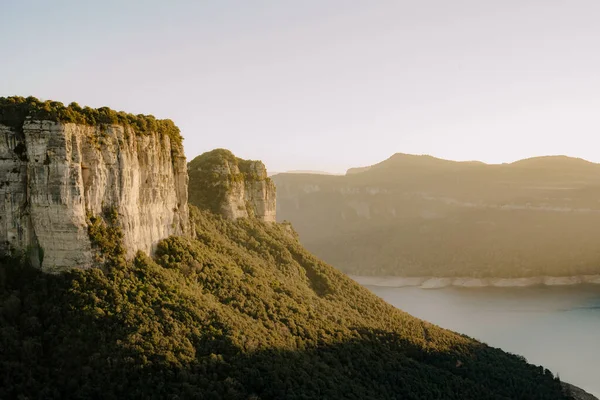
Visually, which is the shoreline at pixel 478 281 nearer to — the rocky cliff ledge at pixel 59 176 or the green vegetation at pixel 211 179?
the green vegetation at pixel 211 179

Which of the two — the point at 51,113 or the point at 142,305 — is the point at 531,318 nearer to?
the point at 142,305

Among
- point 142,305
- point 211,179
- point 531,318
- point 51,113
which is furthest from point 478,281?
point 51,113

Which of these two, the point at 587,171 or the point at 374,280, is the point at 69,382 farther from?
the point at 587,171

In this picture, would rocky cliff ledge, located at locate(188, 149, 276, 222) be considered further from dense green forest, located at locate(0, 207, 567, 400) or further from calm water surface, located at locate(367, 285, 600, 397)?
calm water surface, located at locate(367, 285, 600, 397)

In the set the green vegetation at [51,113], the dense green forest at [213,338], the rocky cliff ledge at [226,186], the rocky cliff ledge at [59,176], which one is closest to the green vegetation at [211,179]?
the rocky cliff ledge at [226,186]

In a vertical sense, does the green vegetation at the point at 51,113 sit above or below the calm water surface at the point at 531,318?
above

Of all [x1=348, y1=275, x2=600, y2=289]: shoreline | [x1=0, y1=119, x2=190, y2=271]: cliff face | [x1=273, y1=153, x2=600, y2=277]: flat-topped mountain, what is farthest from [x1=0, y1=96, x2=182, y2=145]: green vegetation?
[x1=273, y1=153, x2=600, y2=277]: flat-topped mountain

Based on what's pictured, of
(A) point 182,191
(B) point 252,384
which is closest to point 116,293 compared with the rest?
(B) point 252,384
